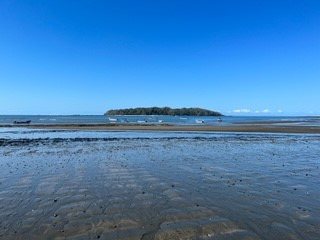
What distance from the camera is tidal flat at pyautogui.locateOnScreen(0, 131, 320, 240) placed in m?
7.03

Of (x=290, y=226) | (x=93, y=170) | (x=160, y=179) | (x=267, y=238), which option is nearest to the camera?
(x=267, y=238)

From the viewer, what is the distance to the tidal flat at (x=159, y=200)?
23.1ft

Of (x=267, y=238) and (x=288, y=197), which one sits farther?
(x=288, y=197)

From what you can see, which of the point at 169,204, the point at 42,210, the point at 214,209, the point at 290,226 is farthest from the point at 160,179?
the point at 290,226

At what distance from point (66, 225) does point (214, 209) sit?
3874mm

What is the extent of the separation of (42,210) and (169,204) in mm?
3528

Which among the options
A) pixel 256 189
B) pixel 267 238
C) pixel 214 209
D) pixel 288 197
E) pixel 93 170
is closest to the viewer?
pixel 267 238

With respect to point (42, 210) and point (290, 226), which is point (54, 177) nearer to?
point (42, 210)

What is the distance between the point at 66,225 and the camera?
735 cm

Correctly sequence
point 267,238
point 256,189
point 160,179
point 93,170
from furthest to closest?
point 93,170 → point 160,179 → point 256,189 → point 267,238

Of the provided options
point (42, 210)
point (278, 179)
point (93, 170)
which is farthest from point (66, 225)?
point (278, 179)

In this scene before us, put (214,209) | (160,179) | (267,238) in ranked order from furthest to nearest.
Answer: (160,179) → (214,209) → (267,238)

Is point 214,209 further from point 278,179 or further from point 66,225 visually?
point 278,179

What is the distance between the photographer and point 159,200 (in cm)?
952
